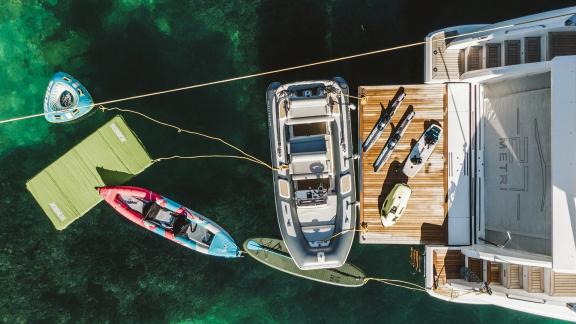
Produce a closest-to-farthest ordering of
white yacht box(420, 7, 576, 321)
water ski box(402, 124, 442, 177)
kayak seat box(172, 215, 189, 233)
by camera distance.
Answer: white yacht box(420, 7, 576, 321) → water ski box(402, 124, 442, 177) → kayak seat box(172, 215, 189, 233)

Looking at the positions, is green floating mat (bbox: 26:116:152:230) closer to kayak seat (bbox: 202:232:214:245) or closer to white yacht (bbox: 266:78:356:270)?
kayak seat (bbox: 202:232:214:245)

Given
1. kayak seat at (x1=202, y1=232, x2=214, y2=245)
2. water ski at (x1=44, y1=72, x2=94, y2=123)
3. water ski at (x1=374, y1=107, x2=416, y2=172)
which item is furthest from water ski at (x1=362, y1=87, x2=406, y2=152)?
water ski at (x1=44, y1=72, x2=94, y2=123)

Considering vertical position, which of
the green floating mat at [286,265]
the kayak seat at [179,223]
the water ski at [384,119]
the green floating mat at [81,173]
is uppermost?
the water ski at [384,119]

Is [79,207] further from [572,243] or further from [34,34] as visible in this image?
[572,243]

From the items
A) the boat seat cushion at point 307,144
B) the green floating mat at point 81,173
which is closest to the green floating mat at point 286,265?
the boat seat cushion at point 307,144

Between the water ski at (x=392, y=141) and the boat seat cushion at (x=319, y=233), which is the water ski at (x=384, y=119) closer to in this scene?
the water ski at (x=392, y=141)

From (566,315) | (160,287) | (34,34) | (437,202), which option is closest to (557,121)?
(437,202)

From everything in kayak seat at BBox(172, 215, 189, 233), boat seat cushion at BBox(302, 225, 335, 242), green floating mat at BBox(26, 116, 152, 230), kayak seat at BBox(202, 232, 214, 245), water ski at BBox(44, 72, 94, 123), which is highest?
water ski at BBox(44, 72, 94, 123)
